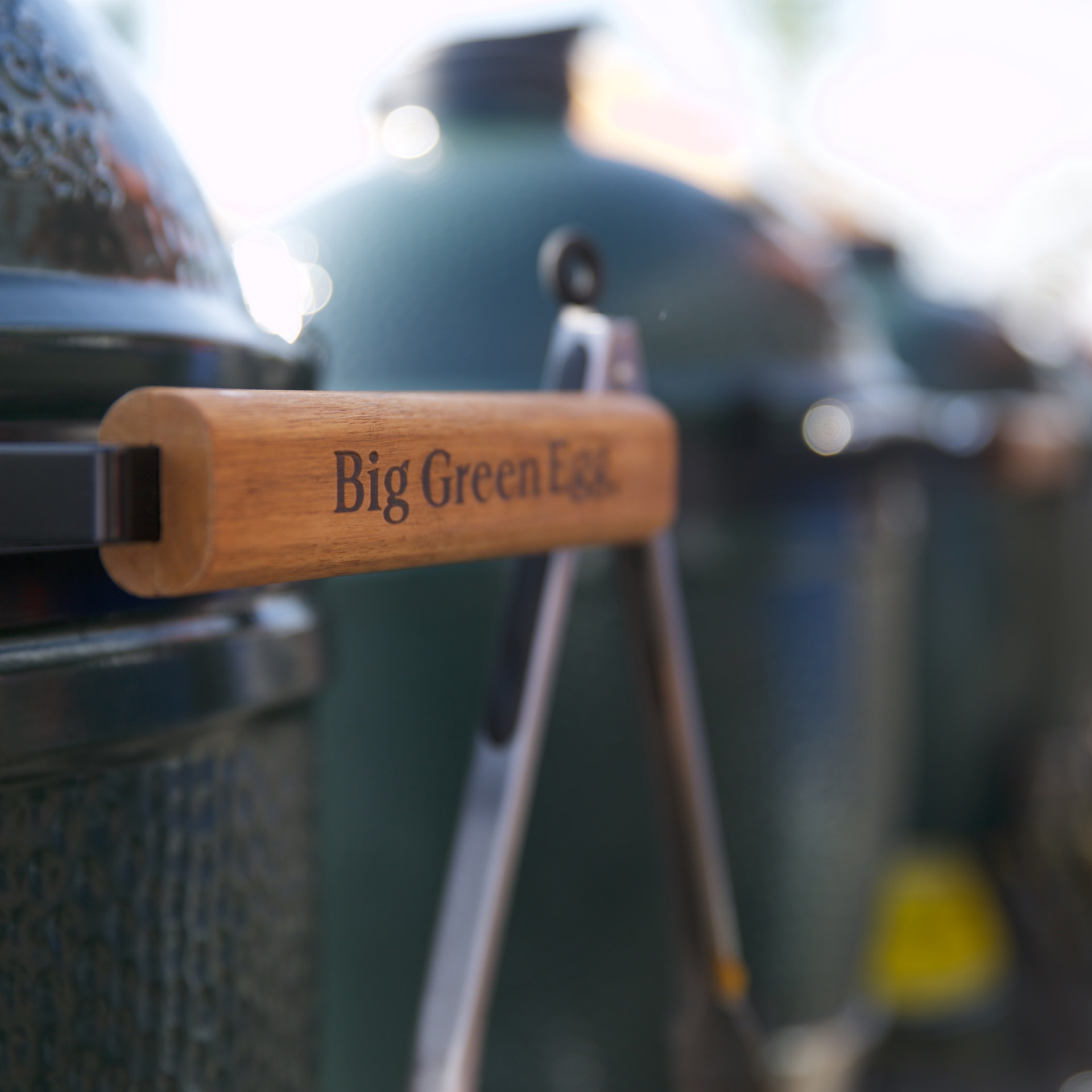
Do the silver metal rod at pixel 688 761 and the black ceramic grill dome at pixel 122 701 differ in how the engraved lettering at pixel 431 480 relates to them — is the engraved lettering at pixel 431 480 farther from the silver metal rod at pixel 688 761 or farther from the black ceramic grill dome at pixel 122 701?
the silver metal rod at pixel 688 761

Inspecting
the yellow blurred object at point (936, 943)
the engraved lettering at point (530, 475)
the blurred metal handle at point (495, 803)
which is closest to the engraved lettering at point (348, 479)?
the engraved lettering at point (530, 475)

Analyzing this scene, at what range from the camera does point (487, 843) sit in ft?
2.16

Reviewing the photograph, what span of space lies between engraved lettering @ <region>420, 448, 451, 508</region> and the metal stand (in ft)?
0.59

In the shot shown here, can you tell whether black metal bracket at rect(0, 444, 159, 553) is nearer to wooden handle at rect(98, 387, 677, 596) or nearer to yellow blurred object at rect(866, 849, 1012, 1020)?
wooden handle at rect(98, 387, 677, 596)

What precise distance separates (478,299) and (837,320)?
16.5 inches

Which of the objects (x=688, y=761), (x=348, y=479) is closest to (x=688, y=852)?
(x=688, y=761)

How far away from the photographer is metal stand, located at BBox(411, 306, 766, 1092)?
0.65 meters

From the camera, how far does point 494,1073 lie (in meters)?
1.01

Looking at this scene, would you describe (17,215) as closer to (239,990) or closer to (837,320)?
(239,990)

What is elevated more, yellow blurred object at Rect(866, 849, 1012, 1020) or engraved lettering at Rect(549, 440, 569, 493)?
engraved lettering at Rect(549, 440, 569, 493)

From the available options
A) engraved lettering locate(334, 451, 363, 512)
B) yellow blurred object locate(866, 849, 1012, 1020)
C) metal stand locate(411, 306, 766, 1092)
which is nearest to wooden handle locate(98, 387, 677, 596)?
engraved lettering locate(334, 451, 363, 512)

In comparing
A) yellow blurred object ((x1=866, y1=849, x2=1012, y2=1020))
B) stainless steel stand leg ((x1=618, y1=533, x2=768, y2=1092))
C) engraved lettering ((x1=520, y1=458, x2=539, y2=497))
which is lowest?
yellow blurred object ((x1=866, y1=849, x2=1012, y2=1020))

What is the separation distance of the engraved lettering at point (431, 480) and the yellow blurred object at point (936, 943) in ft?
4.75

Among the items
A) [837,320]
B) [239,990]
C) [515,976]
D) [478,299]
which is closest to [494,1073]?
[515,976]
